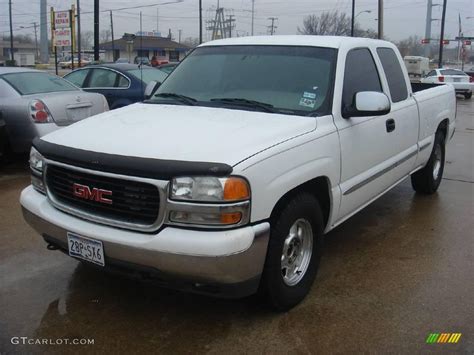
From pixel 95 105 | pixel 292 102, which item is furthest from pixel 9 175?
pixel 292 102

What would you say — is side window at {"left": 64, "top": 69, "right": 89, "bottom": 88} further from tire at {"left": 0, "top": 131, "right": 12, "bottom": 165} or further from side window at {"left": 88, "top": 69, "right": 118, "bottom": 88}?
tire at {"left": 0, "top": 131, "right": 12, "bottom": 165}

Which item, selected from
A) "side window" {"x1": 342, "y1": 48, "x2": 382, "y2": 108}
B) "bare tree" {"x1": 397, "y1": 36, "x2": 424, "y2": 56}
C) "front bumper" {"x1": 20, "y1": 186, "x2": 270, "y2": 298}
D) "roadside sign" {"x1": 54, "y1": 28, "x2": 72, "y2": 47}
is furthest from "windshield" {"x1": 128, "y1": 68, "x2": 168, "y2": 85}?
"bare tree" {"x1": 397, "y1": 36, "x2": 424, "y2": 56}

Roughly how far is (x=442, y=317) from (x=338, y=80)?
5.95ft

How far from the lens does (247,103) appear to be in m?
3.92

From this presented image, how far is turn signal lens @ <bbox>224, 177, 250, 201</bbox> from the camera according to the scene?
2.82 metres

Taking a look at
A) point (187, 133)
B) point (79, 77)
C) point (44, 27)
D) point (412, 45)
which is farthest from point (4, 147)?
point (412, 45)

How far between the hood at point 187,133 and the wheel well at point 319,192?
0.35 m

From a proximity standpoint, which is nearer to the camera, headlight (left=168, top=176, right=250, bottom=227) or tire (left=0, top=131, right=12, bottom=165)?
headlight (left=168, top=176, right=250, bottom=227)

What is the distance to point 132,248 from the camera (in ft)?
9.57

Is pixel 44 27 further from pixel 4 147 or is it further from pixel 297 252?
pixel 297 252

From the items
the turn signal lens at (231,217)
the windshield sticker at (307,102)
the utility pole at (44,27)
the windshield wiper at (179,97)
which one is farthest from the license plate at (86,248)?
the utility pole at (44,27)

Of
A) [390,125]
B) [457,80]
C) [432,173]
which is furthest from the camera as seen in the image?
[457,80]

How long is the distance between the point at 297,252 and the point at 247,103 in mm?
1163

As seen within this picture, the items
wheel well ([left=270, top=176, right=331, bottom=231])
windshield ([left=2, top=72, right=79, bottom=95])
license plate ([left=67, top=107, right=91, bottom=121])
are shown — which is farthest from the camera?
windshield ([left=2, top=72, right=79, bottom=95])
